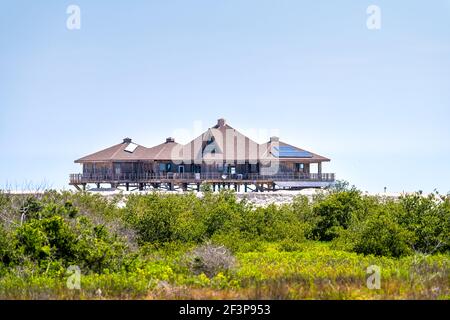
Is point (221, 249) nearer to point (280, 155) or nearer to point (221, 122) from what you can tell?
point (280, 155)

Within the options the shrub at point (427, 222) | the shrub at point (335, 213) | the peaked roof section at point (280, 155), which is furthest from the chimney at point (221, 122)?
the shrub at point (427, 222)

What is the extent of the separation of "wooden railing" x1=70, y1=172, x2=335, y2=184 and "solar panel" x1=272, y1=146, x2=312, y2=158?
1.34 metres

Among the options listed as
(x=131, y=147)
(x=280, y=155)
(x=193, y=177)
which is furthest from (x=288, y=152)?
(x=131, y=147)

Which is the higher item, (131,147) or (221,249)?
(131,147)

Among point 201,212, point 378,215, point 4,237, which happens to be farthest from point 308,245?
point 4,237

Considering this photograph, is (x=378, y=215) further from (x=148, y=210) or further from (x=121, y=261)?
(x=121, y=261)

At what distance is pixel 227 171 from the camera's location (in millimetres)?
52656

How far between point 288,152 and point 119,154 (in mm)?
12813

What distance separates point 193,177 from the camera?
171 ft

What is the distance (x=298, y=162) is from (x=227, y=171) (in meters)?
5.27

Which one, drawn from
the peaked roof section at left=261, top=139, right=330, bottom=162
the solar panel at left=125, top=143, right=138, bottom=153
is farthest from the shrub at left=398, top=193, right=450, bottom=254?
the solar panel at left=125, top=143, right=138, bottom=153

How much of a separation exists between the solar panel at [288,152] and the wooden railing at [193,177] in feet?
4.38

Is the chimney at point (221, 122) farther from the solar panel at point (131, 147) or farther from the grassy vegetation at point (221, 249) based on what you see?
the grassy vegetation at point (221, 249)

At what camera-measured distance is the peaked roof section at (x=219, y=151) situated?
169ft
